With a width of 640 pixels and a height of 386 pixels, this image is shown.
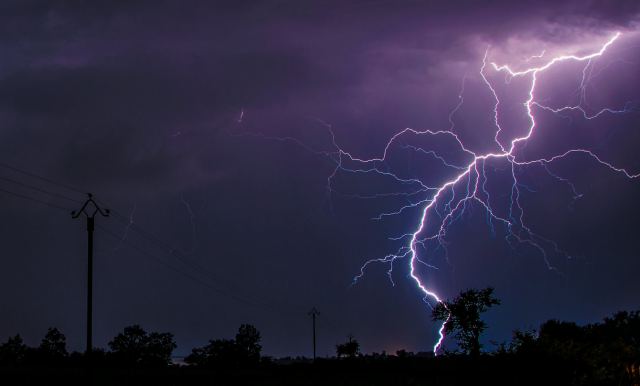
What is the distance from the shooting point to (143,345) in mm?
83875

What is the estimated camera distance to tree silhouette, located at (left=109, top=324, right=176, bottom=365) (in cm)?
8062

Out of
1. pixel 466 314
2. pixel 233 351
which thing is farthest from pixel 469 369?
pixel 233 351

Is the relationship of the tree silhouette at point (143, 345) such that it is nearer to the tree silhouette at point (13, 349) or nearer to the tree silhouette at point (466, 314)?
the tree silhouette at point (13, 349)

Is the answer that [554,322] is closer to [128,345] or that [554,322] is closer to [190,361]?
[190,361]

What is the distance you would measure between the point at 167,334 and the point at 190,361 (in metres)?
8.15

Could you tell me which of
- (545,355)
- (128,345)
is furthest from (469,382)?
(128,345)

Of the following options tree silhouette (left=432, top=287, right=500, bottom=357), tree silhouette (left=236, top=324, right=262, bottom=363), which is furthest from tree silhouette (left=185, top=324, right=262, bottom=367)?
tree silhouette (left=432, top=287, right=500, bottom=357)

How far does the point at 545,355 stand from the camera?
23.2 metres

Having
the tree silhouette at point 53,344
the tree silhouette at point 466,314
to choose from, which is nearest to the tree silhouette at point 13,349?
the tree silhouette at point 53,344

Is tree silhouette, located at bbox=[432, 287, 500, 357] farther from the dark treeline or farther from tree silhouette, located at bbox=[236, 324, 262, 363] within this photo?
tree silhouette, located at bbox=[236, 324, 262, 363]

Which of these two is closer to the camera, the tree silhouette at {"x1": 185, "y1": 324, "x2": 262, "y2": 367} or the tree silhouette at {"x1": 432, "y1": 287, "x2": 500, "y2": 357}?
the tree silhouette at {"x1": 432, "y1": 287, "x2": 500, "y2": 357}

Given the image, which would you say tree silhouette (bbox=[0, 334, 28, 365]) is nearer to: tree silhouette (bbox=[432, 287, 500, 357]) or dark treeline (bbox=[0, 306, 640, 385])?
dark treeline (bbox=[0, 306, 640, 385])

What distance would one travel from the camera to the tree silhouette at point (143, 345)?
265 feet

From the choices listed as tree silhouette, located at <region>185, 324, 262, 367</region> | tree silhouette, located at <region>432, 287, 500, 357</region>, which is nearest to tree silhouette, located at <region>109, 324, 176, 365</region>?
tree silhouette, located at <region>185, 324, 262, 367</region>
